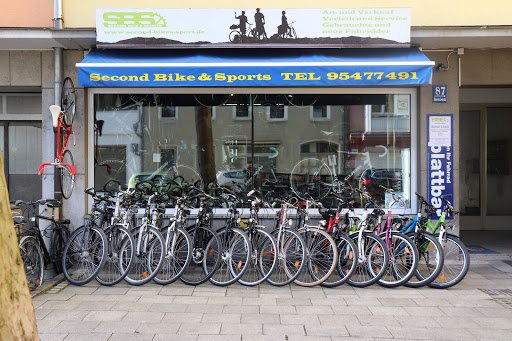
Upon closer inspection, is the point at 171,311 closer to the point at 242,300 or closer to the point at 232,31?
the point at 242,300

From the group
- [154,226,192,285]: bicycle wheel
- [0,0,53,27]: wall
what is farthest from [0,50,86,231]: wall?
[154,226,192,285]: bicycle wheel

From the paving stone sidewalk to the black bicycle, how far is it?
0.39 metres

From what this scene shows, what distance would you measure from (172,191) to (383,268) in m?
3.16

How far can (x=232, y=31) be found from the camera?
21.3ft

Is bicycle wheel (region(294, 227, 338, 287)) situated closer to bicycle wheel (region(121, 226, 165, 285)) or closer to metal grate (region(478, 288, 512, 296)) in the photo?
bicycle wheel (region(121, 226, 165, 285))

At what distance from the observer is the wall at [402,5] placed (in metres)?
6.66

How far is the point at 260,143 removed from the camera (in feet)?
25.2

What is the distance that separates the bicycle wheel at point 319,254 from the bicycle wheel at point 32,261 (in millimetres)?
3160

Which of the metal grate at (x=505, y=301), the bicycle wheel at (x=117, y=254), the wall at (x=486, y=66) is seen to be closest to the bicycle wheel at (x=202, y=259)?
the bicycle wheel at (x=117, y=254)

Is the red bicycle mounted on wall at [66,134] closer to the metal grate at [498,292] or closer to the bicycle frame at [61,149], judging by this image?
the bicycle frame at [61,149]

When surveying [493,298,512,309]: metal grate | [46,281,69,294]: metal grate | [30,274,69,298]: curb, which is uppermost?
[30,274,69,298]: curb

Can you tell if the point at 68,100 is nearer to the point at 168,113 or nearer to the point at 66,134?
the point at 66,134

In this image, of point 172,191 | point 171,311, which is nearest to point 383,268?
point 171,311

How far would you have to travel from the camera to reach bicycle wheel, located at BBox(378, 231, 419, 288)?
5.62 meters
